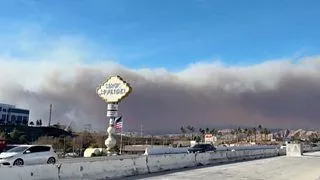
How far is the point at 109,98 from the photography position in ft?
155

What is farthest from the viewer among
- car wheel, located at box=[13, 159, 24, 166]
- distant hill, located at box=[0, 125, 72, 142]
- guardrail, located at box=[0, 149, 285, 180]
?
distant hill, located at box=[0, 125, 72, 142]

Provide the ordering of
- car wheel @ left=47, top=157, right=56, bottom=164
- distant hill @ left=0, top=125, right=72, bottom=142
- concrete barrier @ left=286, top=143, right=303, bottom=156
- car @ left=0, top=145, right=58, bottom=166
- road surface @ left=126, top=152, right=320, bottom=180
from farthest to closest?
distant hill @ left=0, top=125, right=72, bottom=142 → concrete barrier @ left=286, top=143, right=303, bottom=156 → car wheel @ left=47, top=157, right=56, bottom=164 → car @ left=0, top=145, right=58, bottom=166 → road surface @ left=126, top=152, right=320, bottom=180

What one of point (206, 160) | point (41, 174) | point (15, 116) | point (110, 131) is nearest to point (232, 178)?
point (41, 174)

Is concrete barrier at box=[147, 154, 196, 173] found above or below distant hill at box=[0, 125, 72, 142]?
below

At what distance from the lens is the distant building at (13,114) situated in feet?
568

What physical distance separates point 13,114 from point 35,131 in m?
59.1

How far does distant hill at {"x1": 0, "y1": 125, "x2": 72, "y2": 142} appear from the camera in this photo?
11503 centimetres

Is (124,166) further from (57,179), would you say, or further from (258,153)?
(258,153)

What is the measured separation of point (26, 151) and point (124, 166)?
9.86 metres

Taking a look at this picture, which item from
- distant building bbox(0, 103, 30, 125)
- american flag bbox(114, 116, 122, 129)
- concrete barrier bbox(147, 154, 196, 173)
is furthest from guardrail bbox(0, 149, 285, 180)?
distant building bbox(0, 103, 30, 125)

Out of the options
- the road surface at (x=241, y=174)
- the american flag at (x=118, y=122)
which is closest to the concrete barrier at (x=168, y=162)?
the road surface at (x=241, y=174)

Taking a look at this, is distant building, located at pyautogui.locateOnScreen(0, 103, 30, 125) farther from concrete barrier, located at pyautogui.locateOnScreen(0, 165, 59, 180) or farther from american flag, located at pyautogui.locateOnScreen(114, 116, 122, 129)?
concrete barrier, located at pyautogui.locateOnScreen(0, 165, 59, 180)

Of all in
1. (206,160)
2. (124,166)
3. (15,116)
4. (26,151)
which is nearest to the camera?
(124,166)

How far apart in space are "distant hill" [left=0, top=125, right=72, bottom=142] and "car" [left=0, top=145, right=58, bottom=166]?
274ft
